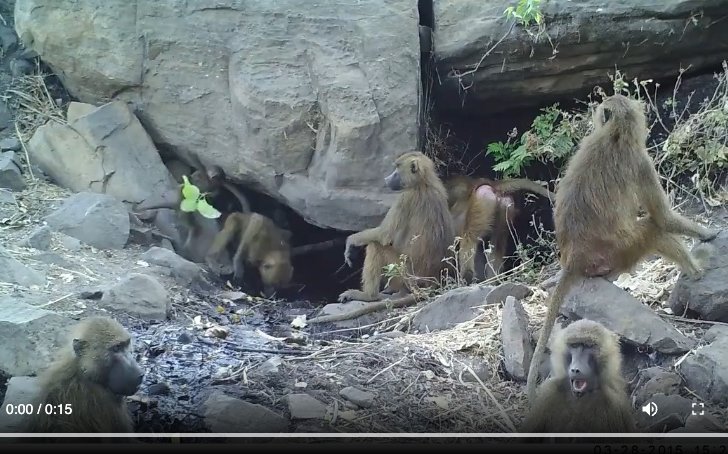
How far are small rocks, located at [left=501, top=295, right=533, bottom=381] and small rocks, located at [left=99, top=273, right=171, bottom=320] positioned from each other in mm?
1260

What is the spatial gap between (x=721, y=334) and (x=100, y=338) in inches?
84.4

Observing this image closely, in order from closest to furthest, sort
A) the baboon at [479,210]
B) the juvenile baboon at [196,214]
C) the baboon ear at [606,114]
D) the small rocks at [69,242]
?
the small rocks at [69,242]
the baboon ear at [606,114]
the juvenile baboon at [196,214]
the baboon at [479,210]

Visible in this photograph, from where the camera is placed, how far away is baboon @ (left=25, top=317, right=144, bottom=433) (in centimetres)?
238

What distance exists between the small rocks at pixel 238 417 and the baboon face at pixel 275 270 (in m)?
1.86

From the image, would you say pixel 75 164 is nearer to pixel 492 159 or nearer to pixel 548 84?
pixel 492 159

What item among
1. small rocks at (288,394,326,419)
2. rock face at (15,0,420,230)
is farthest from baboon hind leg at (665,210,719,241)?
small rocks at (288,394,326,419)

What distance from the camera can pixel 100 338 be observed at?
2.46 metres

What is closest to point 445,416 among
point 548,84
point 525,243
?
point 525,243

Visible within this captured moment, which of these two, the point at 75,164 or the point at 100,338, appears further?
the point at 75,164

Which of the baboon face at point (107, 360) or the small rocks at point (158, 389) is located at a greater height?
the baboon face at point (107, 360)

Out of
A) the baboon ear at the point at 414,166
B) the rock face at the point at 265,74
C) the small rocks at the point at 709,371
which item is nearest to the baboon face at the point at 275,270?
the rock face at the point at 265,74

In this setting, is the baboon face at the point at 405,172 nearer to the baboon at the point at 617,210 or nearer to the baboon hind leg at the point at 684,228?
the baboon at the point at 617,210

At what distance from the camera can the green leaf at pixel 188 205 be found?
384 centimetres

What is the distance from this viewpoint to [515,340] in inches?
119
